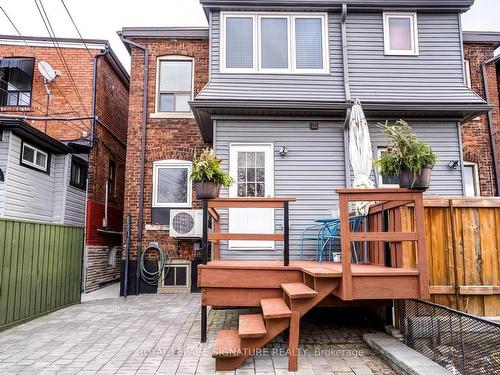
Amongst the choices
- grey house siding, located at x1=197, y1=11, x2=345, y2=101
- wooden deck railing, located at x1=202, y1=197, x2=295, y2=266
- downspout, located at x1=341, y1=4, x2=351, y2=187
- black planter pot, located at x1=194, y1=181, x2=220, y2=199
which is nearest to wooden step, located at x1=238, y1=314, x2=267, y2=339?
wooden deck railing, located at x1=202, y1=197, x2=295, y2=266

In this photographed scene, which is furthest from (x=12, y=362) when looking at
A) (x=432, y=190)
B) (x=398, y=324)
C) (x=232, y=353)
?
(x=432, y=190)

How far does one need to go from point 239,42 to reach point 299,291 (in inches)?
209

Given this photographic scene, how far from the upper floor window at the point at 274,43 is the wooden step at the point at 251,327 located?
190 inches

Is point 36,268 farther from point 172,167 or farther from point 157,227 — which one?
point 172,167

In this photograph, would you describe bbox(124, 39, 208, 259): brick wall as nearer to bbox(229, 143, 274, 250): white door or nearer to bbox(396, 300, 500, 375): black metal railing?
bbox(229, 143, 274, 250): white door

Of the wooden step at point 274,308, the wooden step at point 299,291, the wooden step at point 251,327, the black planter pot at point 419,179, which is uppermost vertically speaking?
the black planter pot at point 419,179

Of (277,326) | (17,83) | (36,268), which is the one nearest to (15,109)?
(17,83)

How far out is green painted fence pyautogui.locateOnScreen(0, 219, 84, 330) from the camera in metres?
5.01

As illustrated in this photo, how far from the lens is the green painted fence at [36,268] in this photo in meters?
5.01

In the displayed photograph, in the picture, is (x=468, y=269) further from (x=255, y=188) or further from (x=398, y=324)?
(x=255, y=188)

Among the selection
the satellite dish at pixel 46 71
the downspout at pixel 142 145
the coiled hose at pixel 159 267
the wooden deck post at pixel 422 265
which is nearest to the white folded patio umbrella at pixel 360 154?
the wooden deck post at pixel 422 265

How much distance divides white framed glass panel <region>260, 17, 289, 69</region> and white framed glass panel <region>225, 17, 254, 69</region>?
0.22 m

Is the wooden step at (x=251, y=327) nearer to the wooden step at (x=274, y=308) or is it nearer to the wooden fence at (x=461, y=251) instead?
the wooden step at (x=274, y=308)

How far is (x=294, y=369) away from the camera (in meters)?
3.42
